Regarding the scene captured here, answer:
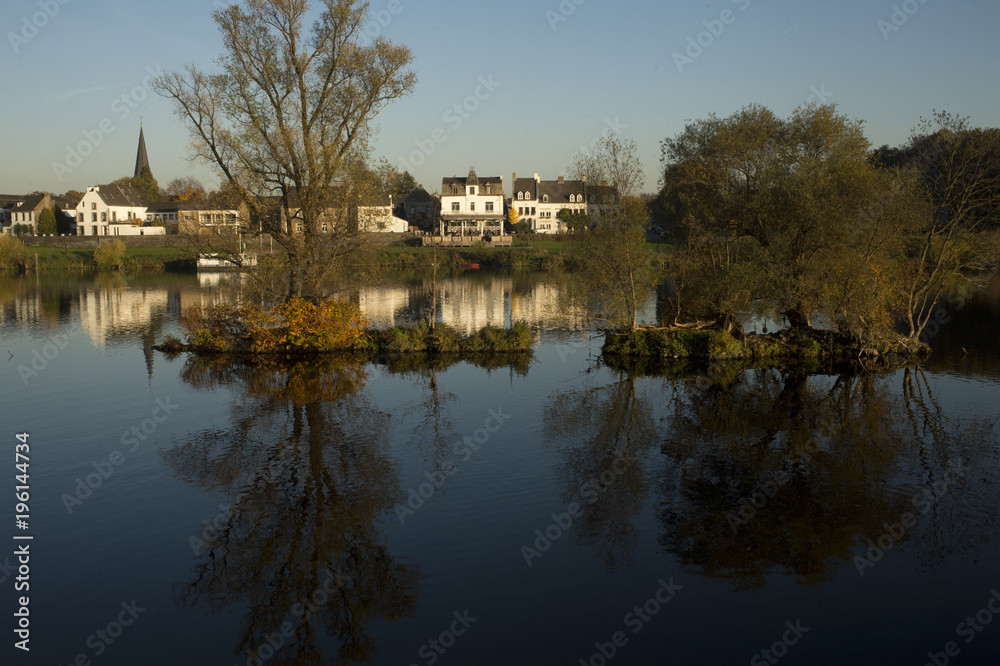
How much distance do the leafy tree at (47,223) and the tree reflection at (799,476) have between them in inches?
4173

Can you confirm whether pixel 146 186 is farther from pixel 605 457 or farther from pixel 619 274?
pixel 605 457

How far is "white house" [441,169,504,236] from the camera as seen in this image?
102 metres

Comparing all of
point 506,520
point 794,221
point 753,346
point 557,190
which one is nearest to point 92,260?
point 557,190

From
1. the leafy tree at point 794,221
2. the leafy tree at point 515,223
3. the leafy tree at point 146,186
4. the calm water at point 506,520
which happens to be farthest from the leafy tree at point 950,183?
the leafy tree at point 146,186

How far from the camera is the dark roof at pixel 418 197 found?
112500 millimetres

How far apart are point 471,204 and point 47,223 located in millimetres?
60783

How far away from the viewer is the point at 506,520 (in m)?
15.0

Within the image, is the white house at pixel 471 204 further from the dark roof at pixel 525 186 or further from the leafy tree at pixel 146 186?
the leafy tree at pixel 146 186

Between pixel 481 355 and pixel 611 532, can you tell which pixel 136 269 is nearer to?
→ pixel 481 355

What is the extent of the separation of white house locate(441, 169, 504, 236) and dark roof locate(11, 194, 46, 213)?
62470mm

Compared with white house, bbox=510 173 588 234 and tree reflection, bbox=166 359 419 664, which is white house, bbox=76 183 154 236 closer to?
white house, bbox=510 173 588 234

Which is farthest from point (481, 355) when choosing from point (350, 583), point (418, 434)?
point (350, 583)

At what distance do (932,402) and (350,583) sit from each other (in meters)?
20.7

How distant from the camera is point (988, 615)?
1168 centimetres
